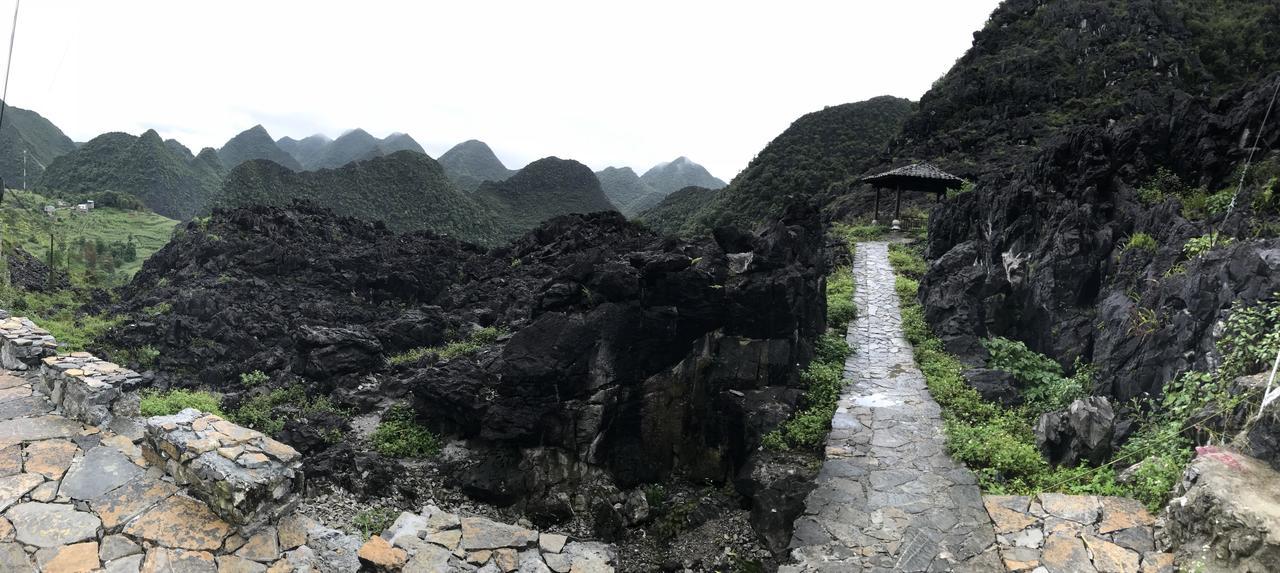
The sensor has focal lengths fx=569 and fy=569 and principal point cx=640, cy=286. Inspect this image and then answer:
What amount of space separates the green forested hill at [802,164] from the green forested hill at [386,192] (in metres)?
15.8

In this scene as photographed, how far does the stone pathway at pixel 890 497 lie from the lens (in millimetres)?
4820

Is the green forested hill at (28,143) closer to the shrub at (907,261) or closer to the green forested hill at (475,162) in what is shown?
the green forested hill at (475,162)

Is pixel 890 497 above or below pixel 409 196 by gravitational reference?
below

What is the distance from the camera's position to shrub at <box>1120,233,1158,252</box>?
750 centimetres

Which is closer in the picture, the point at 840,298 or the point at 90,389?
the point at 90,389

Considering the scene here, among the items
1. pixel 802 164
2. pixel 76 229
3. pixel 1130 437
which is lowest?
pixel 1130 437

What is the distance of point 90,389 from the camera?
18.7ft

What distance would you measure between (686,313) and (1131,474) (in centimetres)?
462

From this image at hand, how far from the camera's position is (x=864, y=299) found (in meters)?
12.4

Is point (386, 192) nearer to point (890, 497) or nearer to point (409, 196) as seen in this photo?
point (409, 196)

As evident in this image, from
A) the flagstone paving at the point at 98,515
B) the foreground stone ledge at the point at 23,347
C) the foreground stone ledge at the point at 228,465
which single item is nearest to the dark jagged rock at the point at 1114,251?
the foreground stone ledge at the point at 228,465

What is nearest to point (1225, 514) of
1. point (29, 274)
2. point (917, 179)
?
point (917, 179)

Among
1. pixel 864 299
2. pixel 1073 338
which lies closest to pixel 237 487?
pixel 1073 338

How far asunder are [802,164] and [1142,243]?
3568 centimetres
